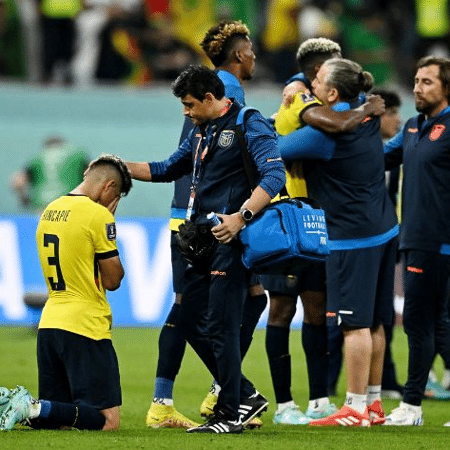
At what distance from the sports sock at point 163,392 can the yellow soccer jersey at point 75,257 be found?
0.93 metres

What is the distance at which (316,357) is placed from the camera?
331 inches

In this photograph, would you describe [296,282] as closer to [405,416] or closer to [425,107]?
[405,416]

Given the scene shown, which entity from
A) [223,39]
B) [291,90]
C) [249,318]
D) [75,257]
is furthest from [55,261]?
[291,90]

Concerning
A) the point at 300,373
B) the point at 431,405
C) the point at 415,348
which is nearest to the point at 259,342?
the point at 300,373

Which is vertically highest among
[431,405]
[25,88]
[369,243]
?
[25,88]

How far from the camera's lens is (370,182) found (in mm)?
8062

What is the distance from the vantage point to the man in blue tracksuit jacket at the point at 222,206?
6910mm

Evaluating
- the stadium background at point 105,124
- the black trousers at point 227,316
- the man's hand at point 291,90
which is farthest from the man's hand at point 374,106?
the stadium background at point 105,124

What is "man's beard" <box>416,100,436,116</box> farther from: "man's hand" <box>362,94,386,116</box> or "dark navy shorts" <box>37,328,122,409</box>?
"dark navy shorts" <box>37,328,122,409</box>

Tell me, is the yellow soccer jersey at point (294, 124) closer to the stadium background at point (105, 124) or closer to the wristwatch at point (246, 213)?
the wristwatch at point (246, 213)

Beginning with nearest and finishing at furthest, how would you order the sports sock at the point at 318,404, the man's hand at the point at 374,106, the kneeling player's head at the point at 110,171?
the kneeling player's head at the point at 110,171, the man's hand at the point at 374,106, the sports sock at the point at 318,404

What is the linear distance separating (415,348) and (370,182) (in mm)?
1041

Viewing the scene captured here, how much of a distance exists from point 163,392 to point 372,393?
131 centimetres

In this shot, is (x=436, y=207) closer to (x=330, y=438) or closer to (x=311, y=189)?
(x=311, y=189)
